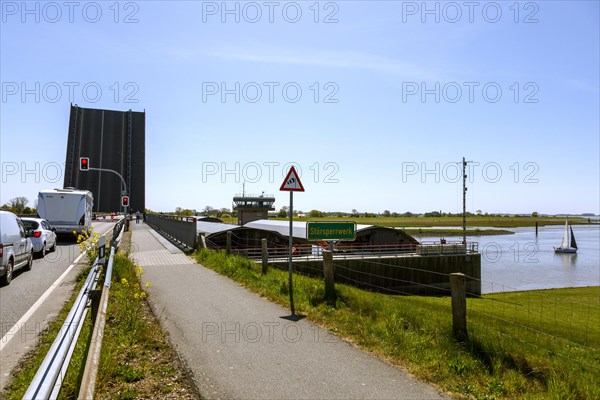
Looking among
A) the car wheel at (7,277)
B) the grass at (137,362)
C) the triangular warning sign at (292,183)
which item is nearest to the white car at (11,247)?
the car wheel at (7,277)

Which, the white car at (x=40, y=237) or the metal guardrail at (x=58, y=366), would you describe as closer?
the metal guardrail at (x=58, y=366)

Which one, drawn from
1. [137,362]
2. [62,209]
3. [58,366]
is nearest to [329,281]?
[137,362]

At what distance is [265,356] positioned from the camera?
5.34 metres

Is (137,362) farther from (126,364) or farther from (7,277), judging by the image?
(7,277)

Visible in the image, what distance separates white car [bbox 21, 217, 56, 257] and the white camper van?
4511 mm

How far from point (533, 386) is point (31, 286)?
10810 mm

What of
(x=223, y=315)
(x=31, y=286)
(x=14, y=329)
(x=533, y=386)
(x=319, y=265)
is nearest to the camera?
(x=533, y=386)

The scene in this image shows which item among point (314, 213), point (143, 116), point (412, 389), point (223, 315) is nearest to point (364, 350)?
point (412, 389)

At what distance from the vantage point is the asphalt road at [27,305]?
19.2 feet

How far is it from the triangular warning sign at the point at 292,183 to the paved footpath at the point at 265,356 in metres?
2.30

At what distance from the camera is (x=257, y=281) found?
11055 millimetres

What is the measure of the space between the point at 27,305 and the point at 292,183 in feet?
18.8

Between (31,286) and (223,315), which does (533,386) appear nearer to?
(223,315)

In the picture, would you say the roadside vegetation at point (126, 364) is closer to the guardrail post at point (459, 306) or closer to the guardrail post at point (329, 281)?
the guardrail post at point (329, 281)
